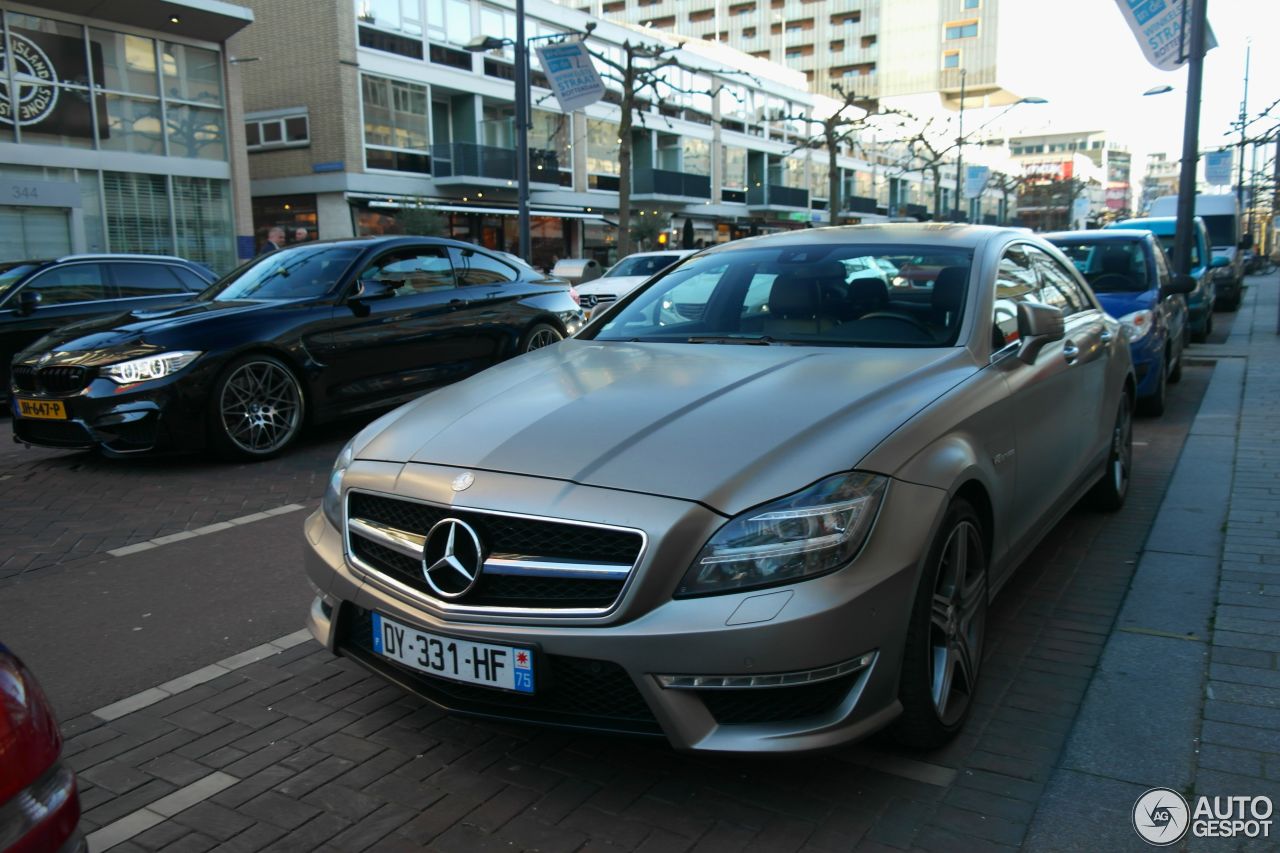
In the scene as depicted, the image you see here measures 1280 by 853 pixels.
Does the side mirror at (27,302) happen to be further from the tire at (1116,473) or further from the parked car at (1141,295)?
the tire at (1116,473)

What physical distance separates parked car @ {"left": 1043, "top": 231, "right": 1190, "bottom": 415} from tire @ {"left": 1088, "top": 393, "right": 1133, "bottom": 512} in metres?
2.63

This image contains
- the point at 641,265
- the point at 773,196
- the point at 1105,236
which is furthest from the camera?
the point at 773,196

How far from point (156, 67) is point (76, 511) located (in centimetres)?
2091

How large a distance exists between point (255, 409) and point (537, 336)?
2.99 metres

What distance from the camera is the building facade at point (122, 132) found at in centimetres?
2075

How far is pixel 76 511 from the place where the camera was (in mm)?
5941

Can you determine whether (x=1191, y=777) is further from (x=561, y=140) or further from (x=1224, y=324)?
(x=561, y=140)

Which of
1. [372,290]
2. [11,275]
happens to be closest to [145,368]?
[372,290]

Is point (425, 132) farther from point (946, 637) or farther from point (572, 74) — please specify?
point (946, 637)

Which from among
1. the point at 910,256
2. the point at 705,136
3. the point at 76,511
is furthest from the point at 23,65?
the point at 705,136

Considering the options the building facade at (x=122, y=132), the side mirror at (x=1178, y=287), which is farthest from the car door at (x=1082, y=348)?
the building facade at (x=122, y=132)

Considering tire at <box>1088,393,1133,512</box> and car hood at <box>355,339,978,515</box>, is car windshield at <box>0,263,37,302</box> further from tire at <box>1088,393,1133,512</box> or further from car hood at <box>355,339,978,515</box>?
tire at <box>1088,393,1133,512</box>

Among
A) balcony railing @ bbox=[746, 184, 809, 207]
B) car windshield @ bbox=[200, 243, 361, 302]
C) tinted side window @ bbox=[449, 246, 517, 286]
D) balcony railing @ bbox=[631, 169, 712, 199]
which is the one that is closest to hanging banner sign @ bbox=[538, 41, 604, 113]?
tinted side window @ bbox=[449, 246, 517, 286]

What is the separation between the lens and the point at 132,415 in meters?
6.58
